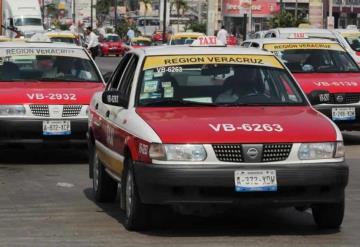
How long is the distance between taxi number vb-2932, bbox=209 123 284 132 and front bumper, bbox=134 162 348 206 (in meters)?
0.32

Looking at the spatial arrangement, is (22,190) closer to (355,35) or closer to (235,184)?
(235,184)

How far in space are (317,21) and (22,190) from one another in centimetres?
5240

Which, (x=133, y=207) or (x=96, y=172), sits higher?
(x=133, y=207)

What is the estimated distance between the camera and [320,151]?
737 centimetres

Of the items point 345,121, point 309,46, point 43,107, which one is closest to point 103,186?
point 43,107

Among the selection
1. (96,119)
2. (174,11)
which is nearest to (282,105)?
(96,119)

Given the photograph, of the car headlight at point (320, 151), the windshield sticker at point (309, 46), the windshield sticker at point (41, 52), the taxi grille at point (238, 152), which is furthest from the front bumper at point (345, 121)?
the taxi grille at point (238, 152)

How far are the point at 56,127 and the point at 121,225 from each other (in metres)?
4.35

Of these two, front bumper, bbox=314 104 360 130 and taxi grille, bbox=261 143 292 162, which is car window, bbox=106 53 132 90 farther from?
front bumper, bbox=314 104 360 130

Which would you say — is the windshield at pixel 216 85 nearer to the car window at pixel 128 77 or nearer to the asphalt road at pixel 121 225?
the car window at pixel 128 77

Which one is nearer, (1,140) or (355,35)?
(1,140)

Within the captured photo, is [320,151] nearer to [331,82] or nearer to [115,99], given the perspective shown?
[115,99]

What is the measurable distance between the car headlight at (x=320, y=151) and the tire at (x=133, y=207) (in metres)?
1.31

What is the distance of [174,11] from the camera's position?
129 m
